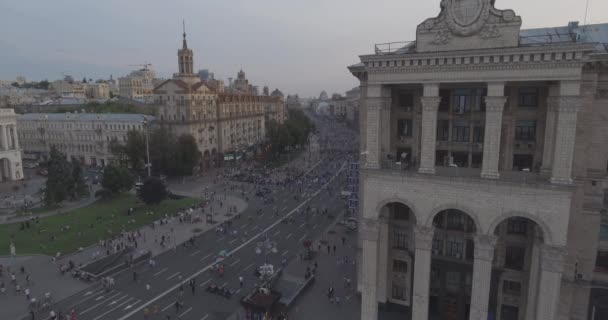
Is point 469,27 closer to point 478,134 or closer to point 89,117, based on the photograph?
point 478,134

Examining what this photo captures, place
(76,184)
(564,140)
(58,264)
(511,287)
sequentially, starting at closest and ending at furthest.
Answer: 1. (564,140)
2. (511,287)
3. (58,264)
4. (76,184)

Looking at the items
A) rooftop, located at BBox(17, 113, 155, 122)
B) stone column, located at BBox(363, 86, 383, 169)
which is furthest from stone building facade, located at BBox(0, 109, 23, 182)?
stone column, located at BBox(363, 86, 383, 169)

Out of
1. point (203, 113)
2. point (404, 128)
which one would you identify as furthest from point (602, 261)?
point (203, 113)

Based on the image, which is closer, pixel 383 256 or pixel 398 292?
pixel 383 256

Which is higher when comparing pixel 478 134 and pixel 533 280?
pixel 478 134

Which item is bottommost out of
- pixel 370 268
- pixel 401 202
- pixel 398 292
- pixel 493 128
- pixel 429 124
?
pixel 398 292

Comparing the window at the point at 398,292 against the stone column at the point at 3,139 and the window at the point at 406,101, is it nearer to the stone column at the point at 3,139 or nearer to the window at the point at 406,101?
the window at the point at 406,101

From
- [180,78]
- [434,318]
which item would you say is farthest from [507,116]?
[180,78]

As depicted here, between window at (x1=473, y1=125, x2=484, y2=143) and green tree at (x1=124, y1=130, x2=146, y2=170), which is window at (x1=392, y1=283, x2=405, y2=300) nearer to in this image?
window at (x1=473, y1=125, x2=484, y2=143)
